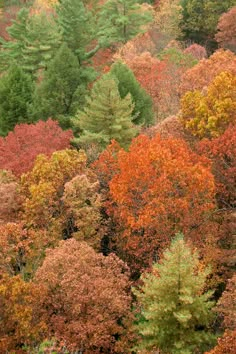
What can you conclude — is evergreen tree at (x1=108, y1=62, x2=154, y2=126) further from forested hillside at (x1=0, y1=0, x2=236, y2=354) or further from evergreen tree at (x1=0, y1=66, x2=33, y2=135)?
evergreen tree at (x1=0, y1=66, x2=33, y2=135)

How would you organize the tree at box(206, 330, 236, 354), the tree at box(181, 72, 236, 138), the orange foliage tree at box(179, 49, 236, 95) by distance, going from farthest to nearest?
the orange foliage tree at box(179, 49, 236, 95), the tree at box(181, 72, 236, 138), the tree at box(206, 330, 236, 354)

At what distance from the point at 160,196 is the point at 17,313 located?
9599mm

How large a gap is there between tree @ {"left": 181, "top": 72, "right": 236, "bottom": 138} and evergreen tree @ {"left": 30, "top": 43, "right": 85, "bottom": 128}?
1250 centimetres

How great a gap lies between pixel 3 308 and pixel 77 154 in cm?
1187

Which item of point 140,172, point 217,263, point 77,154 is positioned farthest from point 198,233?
point 77,154

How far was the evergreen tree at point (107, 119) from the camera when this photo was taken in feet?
113

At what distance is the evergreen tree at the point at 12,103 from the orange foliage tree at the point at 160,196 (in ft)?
48.8

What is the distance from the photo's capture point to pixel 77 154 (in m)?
31.3

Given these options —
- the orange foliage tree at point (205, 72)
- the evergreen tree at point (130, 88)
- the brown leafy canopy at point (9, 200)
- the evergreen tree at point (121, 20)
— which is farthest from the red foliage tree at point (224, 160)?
the evergreen tree at point (121, 20)

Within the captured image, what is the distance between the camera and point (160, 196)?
2684 centimetres

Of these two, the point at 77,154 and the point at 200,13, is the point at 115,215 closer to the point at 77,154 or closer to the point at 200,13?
the point at 77,154

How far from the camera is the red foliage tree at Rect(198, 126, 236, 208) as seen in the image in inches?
1107

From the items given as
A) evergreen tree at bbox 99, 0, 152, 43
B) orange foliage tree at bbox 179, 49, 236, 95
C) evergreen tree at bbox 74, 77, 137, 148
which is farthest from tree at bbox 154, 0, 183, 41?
evergreen tree at bbox 74, 77, 137, 148

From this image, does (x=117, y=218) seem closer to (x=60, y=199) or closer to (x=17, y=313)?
(x=60, y=199)
